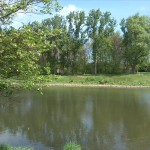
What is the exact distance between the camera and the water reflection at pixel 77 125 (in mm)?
17703

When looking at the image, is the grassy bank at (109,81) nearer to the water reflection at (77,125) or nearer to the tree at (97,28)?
the tree at (97,28)

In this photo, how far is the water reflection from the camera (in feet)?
58.1

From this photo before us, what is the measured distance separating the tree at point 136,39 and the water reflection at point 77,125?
118 feet

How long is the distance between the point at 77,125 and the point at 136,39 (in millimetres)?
51162

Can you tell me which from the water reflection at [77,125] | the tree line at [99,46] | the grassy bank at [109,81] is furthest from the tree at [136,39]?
the water reflection at [77,125]

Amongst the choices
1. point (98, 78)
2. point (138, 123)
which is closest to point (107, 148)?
point (138, 123)

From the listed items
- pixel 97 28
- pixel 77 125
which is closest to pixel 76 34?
pixel 97 28

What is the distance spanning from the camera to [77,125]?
22.5 m

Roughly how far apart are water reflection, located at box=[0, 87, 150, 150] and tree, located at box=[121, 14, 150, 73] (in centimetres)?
3611

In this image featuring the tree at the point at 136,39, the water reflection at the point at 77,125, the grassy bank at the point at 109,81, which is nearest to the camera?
the water reflection at the point at 77,125

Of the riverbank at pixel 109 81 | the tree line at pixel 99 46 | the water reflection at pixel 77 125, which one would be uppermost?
the tree line at pixel 99 46

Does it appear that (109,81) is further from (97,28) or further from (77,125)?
(77,125)

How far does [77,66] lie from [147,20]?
17.8 m

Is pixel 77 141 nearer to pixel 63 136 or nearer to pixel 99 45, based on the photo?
pixel 63 136
